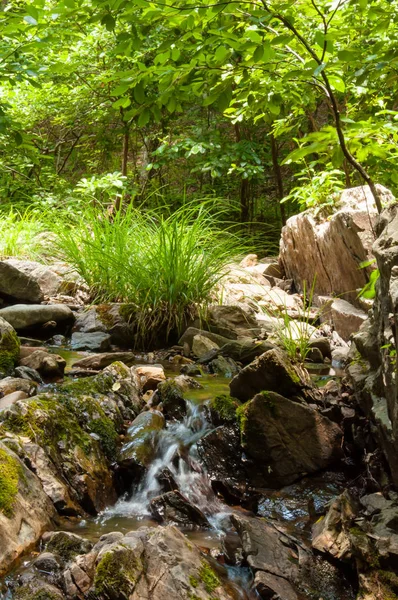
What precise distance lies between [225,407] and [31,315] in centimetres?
245

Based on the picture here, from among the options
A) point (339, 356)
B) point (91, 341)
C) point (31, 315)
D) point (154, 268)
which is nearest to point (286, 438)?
point (339, 356)

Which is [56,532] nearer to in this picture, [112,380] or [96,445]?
[96,445]

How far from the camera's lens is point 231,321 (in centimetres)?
557

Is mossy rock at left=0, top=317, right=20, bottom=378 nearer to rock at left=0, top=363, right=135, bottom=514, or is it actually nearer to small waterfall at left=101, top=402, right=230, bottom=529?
rock at left=0, top=363, right=135, bottom=514

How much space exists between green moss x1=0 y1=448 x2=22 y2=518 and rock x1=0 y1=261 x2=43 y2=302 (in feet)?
12.0

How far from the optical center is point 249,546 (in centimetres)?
233

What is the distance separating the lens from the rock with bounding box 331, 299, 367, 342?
5.25 meters

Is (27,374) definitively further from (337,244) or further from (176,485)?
(337,244)

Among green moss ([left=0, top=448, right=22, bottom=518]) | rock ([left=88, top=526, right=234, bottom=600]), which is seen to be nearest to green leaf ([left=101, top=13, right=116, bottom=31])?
green moss ([left=0, top=448, right=22, bottom=518])

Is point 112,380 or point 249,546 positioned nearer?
point 249,546

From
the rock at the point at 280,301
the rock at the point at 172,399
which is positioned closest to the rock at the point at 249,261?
the rock at the point at 280,301

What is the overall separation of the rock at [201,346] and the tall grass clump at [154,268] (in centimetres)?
41

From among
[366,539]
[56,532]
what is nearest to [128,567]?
[56,532]

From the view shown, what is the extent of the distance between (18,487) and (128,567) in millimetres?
661
